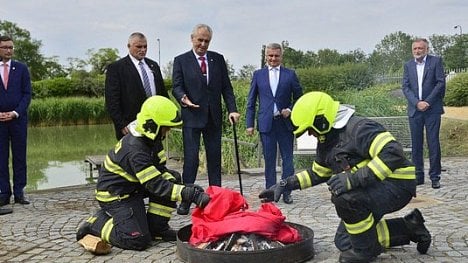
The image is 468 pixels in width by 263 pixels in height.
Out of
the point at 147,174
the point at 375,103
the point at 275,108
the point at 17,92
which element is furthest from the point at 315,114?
the point at 375,103

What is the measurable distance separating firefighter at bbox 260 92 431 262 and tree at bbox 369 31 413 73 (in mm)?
15885

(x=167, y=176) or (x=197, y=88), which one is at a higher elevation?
(x=197, y=88)

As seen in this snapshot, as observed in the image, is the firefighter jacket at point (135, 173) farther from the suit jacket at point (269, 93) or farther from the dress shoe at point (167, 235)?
the suit jacket at point (269, 93)

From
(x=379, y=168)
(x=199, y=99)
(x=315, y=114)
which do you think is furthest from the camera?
→ (x=199, y=99)

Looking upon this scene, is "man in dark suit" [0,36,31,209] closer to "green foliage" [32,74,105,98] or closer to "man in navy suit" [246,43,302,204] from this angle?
"man in navy suit" [246,43,302,204]

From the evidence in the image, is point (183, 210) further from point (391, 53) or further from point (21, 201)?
point (391, 53)

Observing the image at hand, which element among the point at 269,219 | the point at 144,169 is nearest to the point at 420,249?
the point at 269,219

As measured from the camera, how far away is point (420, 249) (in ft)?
15.5

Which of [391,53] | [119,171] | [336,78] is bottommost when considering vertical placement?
[119,171]

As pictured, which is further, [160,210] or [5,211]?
[5,211]

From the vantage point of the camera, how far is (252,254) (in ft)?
14.2

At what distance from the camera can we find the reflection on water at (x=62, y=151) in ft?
40.5

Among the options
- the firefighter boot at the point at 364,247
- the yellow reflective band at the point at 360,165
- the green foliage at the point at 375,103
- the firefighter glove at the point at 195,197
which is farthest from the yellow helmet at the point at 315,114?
the green foliage at the point at 375,103

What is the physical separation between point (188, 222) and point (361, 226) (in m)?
2.30
